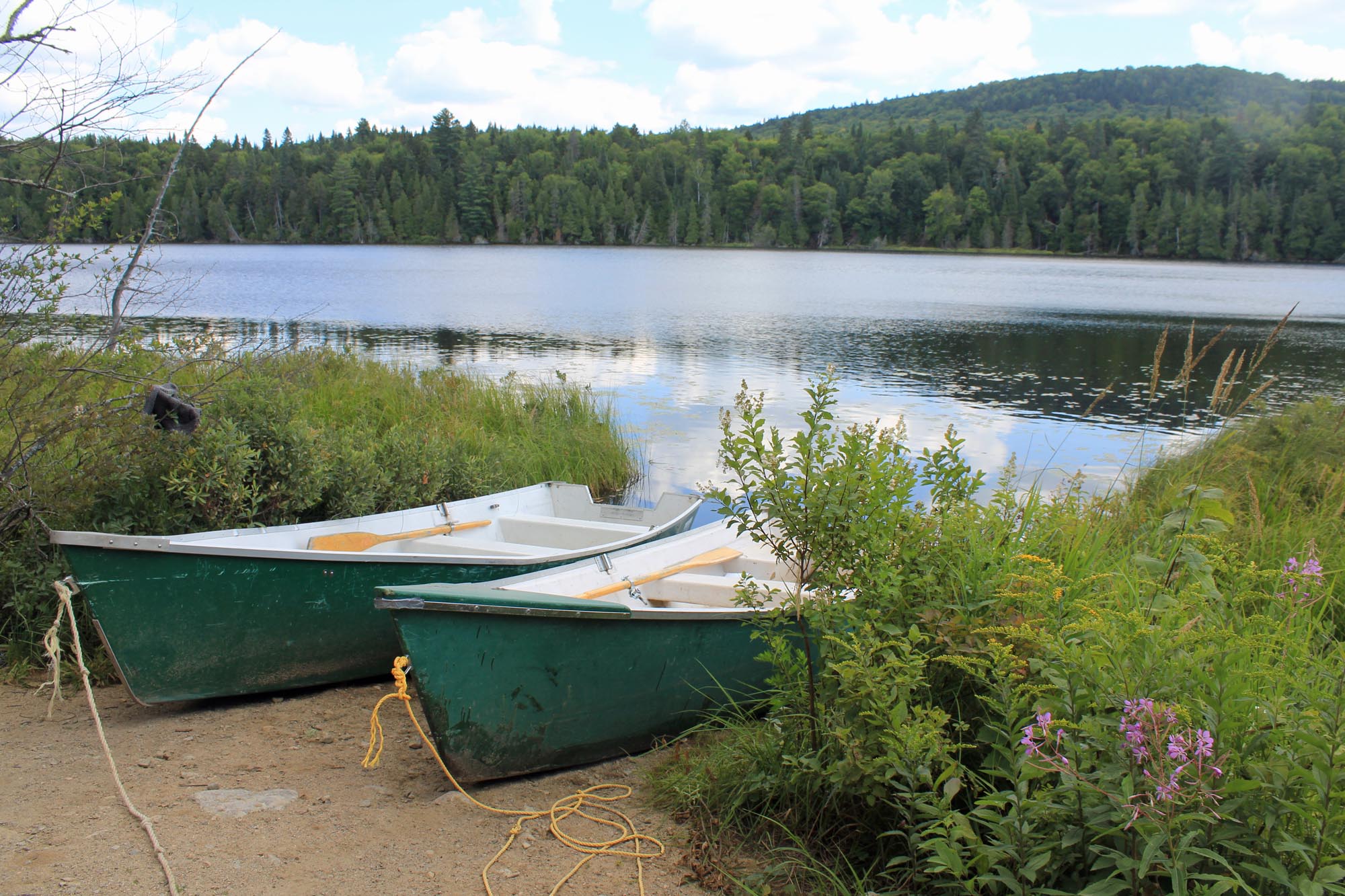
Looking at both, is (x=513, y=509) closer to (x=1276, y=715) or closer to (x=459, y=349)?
(x=1276, y=715)

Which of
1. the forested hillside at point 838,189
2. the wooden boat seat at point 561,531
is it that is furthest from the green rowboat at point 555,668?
the forested hillside at point 838,189

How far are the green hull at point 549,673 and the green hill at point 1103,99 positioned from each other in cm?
13851

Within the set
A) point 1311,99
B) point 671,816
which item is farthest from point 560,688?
point 1311,99

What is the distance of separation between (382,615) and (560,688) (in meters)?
1.53

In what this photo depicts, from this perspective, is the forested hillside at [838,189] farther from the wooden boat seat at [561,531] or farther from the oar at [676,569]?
the oar at [676,569]

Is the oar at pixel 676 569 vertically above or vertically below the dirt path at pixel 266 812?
above

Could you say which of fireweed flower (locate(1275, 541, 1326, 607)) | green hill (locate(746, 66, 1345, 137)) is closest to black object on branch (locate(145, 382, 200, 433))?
fireweed flower (locate(1275, 541, 1326, 607))

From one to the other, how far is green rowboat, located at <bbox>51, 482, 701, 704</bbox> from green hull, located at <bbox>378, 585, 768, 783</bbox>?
120cm

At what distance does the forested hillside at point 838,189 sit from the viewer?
94500 mm

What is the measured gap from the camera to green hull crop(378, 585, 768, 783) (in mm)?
4035

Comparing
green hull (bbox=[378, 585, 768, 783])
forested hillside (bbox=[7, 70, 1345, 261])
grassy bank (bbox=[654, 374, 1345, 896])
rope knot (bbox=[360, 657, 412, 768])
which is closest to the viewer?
grassy bank (bbox=[654, 374, 1345, 896])

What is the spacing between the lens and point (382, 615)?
539 cm

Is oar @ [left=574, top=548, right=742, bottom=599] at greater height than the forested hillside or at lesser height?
lesser

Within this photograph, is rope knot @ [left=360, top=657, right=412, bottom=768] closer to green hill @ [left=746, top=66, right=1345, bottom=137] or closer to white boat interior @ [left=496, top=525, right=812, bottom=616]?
white boat interior @ [left=496, top=525, right=812, bottom=616]
